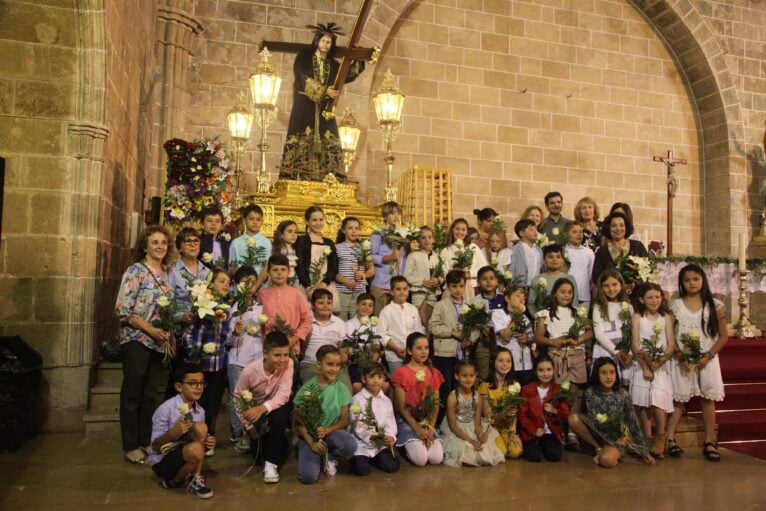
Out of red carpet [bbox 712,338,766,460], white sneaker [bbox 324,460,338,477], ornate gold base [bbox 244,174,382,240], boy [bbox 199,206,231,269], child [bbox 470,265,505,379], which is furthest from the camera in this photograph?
ornate gold base [bbox 244,174,382,240]

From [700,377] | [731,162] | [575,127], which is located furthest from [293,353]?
[731,162]

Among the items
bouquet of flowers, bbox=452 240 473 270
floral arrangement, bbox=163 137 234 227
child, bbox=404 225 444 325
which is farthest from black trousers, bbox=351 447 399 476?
floral arrangement, bbox=163 137 234 227

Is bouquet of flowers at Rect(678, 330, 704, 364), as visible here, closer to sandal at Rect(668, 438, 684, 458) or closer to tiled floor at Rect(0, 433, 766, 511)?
sandal at Rect(668, 438, 684, 458)

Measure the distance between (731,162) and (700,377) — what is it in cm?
842

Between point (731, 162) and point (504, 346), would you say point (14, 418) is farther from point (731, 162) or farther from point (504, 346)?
point (731, 162)

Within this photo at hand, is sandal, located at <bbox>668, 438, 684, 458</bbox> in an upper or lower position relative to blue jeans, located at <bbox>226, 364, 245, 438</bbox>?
lower

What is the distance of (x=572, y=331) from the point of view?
5.64m

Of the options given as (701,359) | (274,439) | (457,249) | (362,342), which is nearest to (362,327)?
(362,342)

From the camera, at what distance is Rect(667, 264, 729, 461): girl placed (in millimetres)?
5594

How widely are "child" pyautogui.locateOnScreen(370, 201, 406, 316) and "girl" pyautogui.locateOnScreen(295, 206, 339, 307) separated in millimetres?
602

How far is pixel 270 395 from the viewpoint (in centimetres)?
472

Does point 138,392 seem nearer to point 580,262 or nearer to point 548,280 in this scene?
point 548,280

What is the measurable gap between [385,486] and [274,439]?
33.0 inches

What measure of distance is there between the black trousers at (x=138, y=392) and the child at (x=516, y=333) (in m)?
2.89
